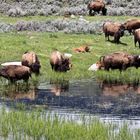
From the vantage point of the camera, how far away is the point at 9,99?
2156 cm

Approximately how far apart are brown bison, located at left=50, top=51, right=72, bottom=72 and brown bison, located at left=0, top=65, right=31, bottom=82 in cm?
266

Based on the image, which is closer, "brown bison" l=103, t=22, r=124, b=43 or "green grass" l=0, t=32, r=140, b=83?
"green grass" l=0, t=32, r=140, b=83

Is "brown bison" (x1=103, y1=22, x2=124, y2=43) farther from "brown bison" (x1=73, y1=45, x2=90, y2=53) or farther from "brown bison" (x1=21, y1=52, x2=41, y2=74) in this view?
"brown bison" (x1=21, y1=52, x2=41, y2=74)

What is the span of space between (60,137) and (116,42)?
68.1ft

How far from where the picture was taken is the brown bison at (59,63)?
2723 centimetres

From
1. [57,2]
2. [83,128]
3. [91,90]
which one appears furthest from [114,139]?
[57,2]

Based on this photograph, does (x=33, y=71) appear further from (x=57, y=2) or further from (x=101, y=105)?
(x=57, y=2)

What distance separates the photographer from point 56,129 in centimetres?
1630

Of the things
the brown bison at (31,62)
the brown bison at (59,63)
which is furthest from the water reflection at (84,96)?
the brown bison at (59,63)

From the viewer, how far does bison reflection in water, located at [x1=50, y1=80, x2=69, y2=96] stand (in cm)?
2342

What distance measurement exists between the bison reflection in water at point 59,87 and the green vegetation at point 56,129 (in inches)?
214

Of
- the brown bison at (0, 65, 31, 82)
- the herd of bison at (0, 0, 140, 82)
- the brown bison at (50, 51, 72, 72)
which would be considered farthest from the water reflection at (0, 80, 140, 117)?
the brown bison at (50, 51, 72, 72)

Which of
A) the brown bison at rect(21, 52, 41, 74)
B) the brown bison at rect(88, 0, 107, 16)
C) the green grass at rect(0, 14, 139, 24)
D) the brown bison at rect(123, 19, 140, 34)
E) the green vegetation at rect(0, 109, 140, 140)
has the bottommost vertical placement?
the green grass at rect(0, 14, 139, 24)

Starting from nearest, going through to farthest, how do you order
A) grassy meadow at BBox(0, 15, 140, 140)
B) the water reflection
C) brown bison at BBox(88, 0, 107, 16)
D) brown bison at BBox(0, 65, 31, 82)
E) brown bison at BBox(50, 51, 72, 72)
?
grassy meadow at BBox(0, 15, 140, 140) → the water reflection → brown bison at BBox(0, 65, 31, 82) → brown bison at BBox(50, 51, 72, 72) → brown bison at BBox(88, 0, 107, 16)
